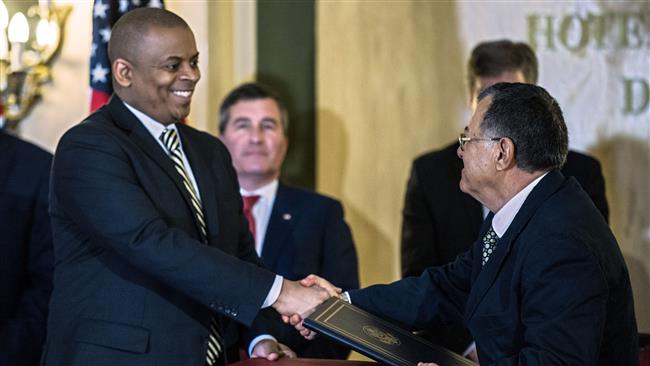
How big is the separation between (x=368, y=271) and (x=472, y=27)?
49.9 inches

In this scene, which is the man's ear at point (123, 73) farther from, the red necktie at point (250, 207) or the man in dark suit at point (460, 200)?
the man in dark suit at point (460, 200)

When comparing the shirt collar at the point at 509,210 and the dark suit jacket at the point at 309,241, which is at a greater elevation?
the shirt collar at the point at 509,210

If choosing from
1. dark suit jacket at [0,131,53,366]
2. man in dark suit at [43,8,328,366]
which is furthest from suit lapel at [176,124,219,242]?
dark suit jacket at [0,131,53,366]

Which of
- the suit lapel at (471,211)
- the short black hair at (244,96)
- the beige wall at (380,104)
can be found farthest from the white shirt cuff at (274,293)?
the beige wall at (380,104)

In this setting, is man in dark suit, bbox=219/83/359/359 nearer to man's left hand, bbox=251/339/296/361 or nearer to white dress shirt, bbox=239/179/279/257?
white dress shirt, bbox=239/179/279/257

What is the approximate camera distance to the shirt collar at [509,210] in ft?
8.61

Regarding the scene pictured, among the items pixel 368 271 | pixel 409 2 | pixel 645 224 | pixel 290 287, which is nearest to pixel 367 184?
pixel 368 271

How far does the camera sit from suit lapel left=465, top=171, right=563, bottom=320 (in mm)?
2561

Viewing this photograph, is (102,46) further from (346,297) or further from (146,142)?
(346,297)

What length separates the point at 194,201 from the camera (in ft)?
9.86

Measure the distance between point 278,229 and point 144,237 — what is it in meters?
1.44

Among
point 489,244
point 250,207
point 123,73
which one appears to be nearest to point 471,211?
point 250,207

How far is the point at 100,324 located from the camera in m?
2.82

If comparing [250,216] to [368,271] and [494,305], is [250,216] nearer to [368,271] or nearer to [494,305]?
[368,271]
